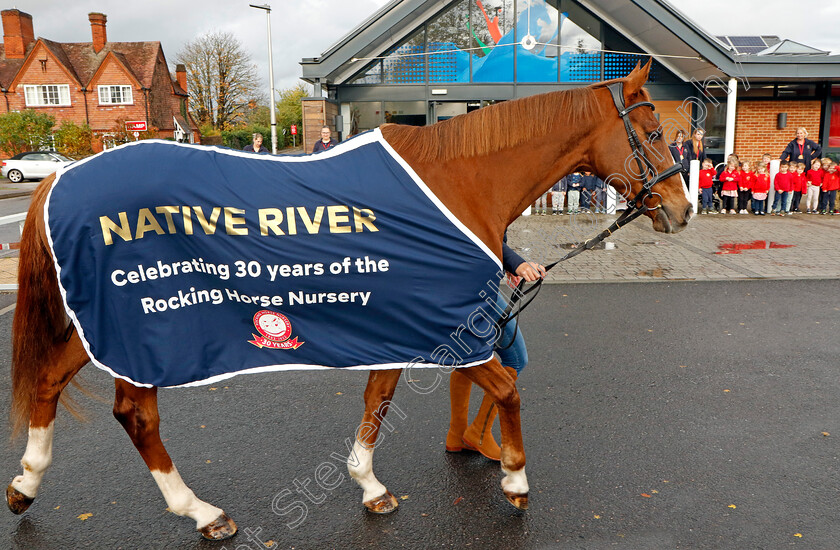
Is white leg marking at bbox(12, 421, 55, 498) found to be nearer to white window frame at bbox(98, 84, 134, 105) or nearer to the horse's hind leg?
the horse's hind leg

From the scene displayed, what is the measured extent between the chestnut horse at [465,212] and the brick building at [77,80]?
38631mm

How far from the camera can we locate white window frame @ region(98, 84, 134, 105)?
128ft

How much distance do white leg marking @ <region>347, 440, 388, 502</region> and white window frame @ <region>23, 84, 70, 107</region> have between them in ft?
142

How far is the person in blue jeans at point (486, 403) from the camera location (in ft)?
11.5

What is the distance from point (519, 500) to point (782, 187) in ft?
47.6

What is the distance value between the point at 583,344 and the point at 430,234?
318 centimetres

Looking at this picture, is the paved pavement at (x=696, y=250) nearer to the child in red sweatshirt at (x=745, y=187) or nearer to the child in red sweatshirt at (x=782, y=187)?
the child in red sweatshirt at (x=782, y=187)

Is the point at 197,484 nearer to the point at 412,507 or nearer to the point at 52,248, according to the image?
the point at 412,507

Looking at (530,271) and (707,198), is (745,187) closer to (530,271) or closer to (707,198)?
(707,198)

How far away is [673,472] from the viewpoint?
11.3ft

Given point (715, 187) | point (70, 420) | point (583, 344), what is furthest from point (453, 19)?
point (70, 420)

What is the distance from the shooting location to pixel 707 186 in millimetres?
15352

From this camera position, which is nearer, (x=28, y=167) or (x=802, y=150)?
(x=802, y=150)

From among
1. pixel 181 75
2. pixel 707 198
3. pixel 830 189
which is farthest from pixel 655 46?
pixel 181 75
